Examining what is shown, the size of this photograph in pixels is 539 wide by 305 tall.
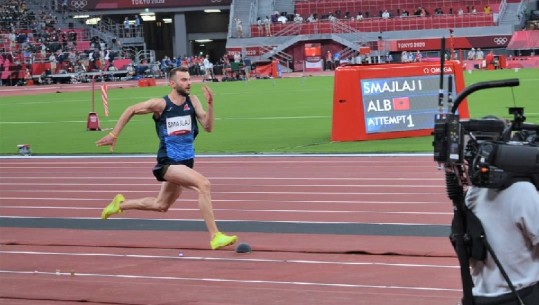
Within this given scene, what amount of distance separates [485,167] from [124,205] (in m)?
7.21

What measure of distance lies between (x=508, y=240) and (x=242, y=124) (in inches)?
856

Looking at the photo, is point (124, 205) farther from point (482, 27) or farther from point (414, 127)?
point (482, 27)

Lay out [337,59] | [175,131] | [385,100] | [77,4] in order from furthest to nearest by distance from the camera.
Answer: [77,4] → [337,59] → [385,100] → [175,131]

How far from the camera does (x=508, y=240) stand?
447 centimetres

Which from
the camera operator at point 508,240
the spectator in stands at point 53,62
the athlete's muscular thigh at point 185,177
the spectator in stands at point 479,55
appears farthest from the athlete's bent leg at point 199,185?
the spectator in stands at point 53,62

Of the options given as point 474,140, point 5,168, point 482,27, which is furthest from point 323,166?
point 482,27

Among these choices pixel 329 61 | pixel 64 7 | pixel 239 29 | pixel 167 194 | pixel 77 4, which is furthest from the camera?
pixel 77 4

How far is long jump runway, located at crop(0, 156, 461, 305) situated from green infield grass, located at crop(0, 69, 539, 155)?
3.14 meters

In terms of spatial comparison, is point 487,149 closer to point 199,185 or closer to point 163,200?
point 199,185

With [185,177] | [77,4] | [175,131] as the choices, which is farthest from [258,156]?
[77,4]

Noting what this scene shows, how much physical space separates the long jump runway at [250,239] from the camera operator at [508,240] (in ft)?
9.97

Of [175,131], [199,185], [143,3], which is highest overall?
[143,3]

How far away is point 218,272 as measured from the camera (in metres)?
9.14

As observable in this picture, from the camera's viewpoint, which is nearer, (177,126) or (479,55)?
(177,126)
